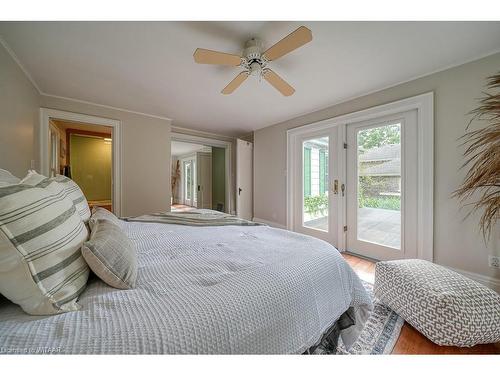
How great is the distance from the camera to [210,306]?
0.67 m

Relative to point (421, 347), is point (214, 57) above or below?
above

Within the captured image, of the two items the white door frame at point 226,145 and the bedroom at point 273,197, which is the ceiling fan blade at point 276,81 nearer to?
the bedroom at point 273,197

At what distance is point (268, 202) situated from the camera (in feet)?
13.7

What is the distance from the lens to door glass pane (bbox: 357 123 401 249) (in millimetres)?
2461

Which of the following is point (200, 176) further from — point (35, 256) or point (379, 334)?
point (35, 256)

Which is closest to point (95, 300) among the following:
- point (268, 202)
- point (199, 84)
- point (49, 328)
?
point (49, 328)

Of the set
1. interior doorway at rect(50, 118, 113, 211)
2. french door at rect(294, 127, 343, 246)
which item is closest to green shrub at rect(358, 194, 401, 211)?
french door at rect(294, 127, 343, 246)

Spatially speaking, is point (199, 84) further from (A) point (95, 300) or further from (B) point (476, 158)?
(B) point (476, 158)

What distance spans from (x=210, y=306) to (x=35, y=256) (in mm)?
555

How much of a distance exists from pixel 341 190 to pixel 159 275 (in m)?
2.71

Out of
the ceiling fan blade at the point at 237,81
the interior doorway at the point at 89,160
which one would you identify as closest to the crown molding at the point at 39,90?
the interior doorway at the point at 89,160

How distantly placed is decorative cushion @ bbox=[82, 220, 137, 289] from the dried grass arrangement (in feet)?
7.95

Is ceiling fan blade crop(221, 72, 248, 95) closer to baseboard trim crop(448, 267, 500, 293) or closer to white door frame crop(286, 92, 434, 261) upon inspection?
white door frame crop(286, 92, 434, 261)

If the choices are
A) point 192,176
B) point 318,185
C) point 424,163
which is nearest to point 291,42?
point 424,163
